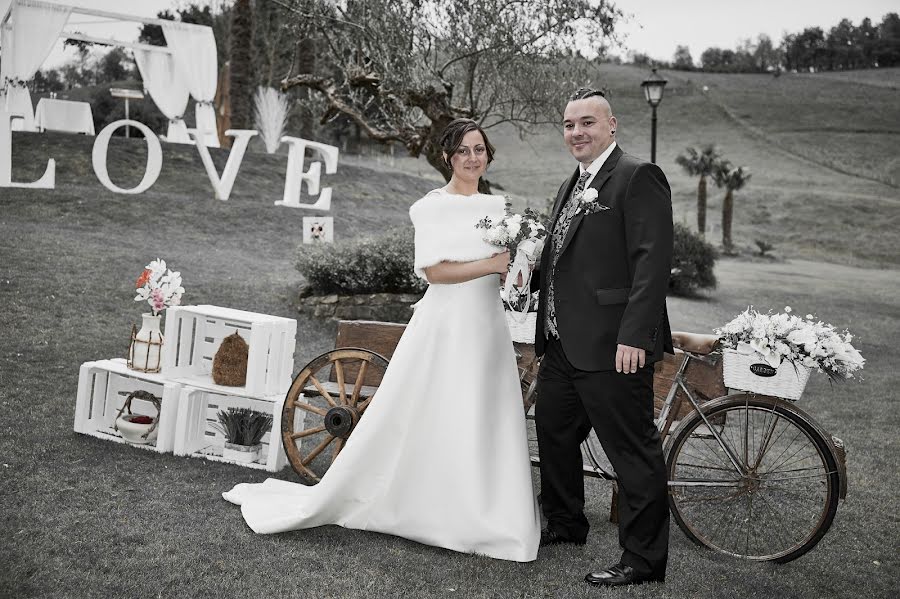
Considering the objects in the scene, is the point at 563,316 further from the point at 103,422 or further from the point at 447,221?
the point at 103,422

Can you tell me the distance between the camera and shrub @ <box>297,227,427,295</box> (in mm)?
10125

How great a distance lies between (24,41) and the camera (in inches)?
563

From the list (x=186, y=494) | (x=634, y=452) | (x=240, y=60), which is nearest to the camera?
(x=634, y=452)

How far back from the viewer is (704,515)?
16.0ft

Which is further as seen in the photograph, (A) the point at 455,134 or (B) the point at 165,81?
(B) the point at 165,81

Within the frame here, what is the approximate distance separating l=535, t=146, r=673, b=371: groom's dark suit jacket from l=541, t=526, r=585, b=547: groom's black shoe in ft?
3.48

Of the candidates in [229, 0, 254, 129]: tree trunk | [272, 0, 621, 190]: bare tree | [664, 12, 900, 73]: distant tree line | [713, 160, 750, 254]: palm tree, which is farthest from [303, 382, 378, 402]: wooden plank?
[664, 12, 900, 73]: distant tree line

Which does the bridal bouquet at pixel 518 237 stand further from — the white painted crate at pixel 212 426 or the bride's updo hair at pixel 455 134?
the white painted crate at pixel 212 426

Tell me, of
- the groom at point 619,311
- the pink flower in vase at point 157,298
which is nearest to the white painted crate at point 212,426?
the pink flower in vase at point 157,298

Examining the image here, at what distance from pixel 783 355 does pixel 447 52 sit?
735cm

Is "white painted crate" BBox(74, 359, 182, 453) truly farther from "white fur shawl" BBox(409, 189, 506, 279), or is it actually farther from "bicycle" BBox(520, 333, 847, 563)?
"bicycle" BBox(520, 333, 847, 563)

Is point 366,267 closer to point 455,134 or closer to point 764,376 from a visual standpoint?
point 455,134

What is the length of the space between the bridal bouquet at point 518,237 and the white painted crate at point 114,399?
261 cm

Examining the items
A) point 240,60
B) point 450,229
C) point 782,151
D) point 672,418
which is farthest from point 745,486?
point 782,151
